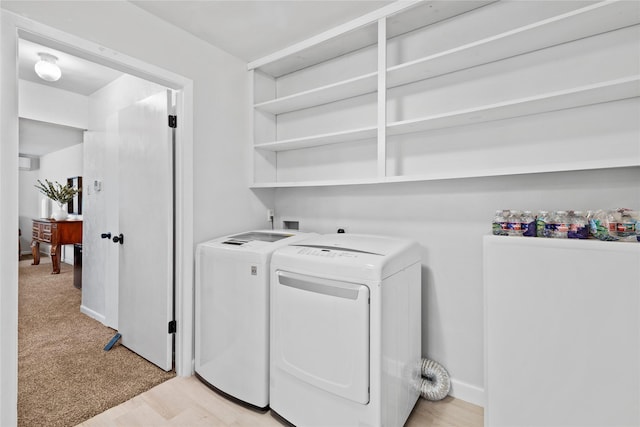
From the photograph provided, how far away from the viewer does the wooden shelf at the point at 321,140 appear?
2.03 m

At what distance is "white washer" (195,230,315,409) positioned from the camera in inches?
68.1

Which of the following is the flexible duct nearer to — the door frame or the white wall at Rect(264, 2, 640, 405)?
the white wall at Rect(264, 2, 640, 405)

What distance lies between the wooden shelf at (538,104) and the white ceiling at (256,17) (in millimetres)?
772

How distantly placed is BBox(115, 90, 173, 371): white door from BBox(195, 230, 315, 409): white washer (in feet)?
0.96

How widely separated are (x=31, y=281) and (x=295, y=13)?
5474mm

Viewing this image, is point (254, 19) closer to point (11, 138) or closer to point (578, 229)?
point (11, 138)

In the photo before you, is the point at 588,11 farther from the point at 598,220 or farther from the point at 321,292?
the point at 321,292

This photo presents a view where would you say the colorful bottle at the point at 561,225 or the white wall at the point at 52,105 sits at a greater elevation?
the white wall at the point at 52,105

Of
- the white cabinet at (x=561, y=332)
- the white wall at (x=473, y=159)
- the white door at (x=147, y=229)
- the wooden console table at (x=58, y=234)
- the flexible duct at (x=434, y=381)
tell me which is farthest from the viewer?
the wooden console table at (x=58, y=234)

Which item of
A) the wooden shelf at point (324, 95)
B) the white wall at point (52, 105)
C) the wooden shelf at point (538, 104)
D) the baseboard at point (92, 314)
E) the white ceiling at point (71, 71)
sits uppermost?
the white ceiling at point (71, 71)

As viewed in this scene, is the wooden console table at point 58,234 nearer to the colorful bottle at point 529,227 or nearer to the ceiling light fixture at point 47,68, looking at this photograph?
the ceiling light fixture at point 47,68

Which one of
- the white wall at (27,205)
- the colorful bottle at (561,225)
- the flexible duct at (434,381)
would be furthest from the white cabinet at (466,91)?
the white wall at (27,205)

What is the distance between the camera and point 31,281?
456 centimetres

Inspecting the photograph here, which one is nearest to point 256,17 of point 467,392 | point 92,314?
point 467,392
